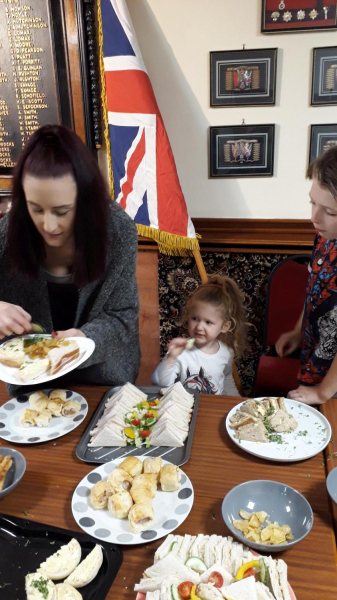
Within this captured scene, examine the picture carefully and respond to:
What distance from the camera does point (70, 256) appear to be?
5.68 feet

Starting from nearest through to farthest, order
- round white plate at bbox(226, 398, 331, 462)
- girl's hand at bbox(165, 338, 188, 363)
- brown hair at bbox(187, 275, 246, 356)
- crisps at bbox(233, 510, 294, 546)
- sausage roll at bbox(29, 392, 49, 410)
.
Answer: crisps at bbox(233, 510, 294, 546) < round white plate at bbox(226, 398, 331, 462) < sausage roll at bbox(29, 392, 49, 410) < girl's hand at bbox(165, 338, 188, 363) < brown hair at bbox(187, 275, 246, 356)

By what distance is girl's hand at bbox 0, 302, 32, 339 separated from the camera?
1.45m

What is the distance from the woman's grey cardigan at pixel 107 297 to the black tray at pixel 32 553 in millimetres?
628

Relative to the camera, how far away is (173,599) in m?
0.85

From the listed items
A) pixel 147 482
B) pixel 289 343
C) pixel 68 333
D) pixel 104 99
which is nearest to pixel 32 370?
pixel 68 333

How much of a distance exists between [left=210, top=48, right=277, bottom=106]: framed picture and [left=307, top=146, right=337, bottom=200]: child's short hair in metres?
1.08

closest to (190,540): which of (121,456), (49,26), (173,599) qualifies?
(173,599)

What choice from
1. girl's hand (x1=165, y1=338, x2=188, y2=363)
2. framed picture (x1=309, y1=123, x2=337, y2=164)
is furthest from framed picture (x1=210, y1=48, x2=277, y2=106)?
girl's hand (x1=165, y1=338, x2=188, y2=363)

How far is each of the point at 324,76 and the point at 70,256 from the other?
68.2 inches

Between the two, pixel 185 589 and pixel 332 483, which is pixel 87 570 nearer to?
pixel 185 589

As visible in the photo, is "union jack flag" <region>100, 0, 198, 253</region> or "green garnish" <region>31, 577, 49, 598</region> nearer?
"green garnish" <region>31, 577, 49, 598</region>

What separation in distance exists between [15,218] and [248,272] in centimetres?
165

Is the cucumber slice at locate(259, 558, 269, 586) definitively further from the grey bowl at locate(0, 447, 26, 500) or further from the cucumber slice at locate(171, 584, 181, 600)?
the grey bowl at locate(0, 447, 26, 500)

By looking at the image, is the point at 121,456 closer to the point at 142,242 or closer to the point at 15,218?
the point at 15,218
